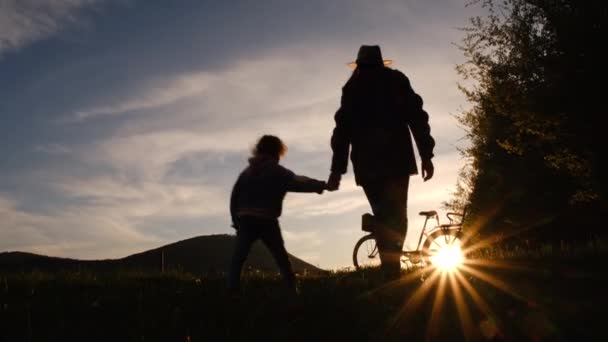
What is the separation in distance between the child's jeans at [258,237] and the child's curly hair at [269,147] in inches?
36.3

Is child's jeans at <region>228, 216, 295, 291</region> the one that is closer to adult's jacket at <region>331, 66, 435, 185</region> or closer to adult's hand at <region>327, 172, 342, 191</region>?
adult's hand at <region>327, 172, 342, 191</region>

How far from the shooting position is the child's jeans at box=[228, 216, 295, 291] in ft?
25.7

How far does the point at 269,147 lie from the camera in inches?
327

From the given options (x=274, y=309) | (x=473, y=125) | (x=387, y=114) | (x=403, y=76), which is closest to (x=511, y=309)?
(x=274, y=309)

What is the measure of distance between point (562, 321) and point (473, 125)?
75.1 feet

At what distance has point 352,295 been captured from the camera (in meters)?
6.68

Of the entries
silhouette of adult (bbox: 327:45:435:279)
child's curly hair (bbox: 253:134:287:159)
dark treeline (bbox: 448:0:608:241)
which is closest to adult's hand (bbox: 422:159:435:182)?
silhouette of adult (bbox: 327:45:435:279)

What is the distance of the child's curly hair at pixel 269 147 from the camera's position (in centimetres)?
830

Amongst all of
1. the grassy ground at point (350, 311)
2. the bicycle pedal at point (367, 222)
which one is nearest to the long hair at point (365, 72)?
the bicycle pedal at point (367, 222)

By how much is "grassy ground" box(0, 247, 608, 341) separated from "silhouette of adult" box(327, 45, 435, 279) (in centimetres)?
77

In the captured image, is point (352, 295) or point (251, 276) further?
point (251, 276)

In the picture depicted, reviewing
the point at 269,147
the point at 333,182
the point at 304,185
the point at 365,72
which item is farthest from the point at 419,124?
the point at 269,147

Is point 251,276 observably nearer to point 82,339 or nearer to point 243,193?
point 243,193

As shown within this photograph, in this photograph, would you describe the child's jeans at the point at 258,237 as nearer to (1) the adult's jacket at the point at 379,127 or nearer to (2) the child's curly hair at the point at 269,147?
(2) the child's curly hair at the point at 269,147
